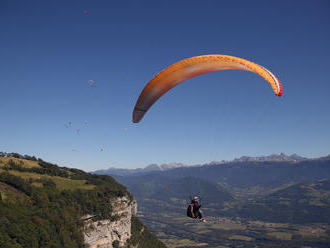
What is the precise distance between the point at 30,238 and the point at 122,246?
48.1m

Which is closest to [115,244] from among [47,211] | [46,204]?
[47,211]

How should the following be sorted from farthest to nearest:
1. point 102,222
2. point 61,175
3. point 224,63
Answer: point 61,175 < point 102,222 < point 224,63

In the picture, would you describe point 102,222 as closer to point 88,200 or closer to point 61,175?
point 88,200

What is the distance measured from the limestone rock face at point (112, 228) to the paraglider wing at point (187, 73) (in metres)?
83.1

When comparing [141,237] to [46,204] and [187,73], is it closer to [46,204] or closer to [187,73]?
[46,204]

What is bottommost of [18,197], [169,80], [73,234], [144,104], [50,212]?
[73,234]

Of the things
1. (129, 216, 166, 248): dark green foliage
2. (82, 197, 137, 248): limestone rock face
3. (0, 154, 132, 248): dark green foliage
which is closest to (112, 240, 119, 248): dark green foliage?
(82, 197, 137, 248): limestone rock face

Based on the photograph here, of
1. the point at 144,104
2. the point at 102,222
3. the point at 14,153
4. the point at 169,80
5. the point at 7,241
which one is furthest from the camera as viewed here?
A: the point at 14,153

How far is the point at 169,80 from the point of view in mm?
23578

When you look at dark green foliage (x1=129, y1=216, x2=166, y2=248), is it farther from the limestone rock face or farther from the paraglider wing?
the paraglider wing

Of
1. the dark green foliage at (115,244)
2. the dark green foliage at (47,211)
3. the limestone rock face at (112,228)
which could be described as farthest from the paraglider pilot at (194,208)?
the dark green foliage at (115,244)

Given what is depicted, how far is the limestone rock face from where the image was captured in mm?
98062

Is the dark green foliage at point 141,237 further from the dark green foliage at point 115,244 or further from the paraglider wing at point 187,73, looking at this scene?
the paraglider wing at point 187,73

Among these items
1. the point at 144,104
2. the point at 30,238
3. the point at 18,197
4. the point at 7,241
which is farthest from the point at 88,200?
the point at 144,104
